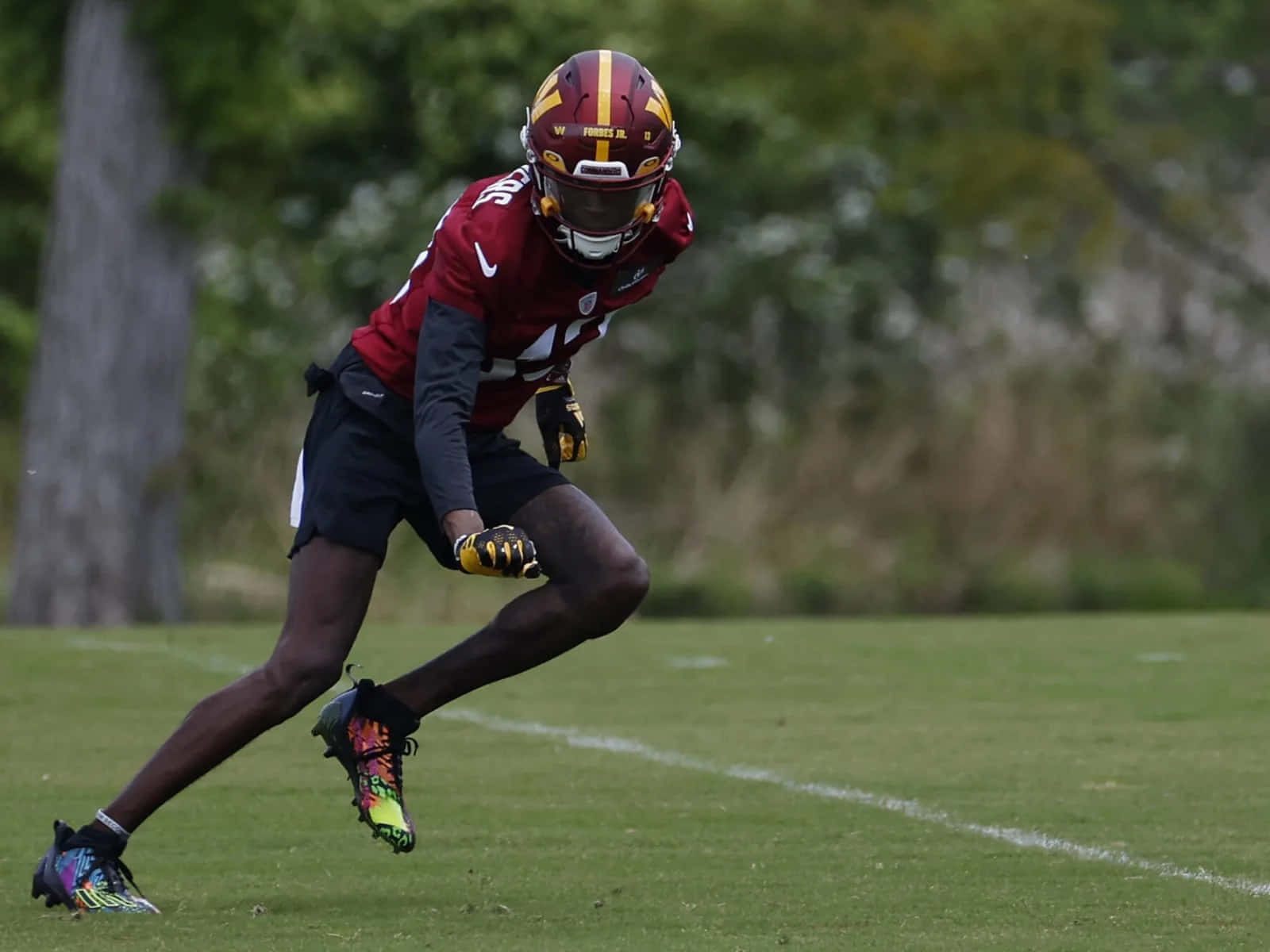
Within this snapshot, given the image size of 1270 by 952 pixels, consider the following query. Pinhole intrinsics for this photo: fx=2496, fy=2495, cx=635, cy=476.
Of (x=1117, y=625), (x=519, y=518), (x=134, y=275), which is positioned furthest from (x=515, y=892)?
(x=134, y=275)

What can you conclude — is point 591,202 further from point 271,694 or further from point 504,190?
point 271,694

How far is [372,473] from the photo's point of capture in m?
6.50

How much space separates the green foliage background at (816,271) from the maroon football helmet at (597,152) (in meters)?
14.7

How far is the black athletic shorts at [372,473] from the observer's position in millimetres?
6422

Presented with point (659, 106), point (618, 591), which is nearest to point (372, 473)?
point (618, 591)

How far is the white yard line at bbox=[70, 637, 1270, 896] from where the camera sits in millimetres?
6648

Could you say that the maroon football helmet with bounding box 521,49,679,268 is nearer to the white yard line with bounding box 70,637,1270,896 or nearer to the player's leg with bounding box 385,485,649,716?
the player's leg with bounding box 385,485,649,716

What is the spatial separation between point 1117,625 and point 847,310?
41.7 feet

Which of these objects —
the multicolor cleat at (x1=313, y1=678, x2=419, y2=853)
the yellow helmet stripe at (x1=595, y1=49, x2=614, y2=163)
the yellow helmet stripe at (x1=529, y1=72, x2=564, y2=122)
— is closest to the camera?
the yellow helmet stripe at (x1=595, y1=49, x2=614, y2=163)

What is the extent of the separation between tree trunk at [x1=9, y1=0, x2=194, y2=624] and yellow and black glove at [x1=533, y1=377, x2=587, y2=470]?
46.0 ft

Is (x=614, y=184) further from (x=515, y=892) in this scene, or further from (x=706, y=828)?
(x=706, y=828)

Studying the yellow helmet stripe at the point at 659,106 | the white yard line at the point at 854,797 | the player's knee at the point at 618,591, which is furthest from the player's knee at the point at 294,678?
the white yard line at the point at 854,797

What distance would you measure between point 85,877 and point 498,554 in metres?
1.38

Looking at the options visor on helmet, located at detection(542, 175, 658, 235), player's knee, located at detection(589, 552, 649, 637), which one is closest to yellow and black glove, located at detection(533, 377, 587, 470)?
player's knee, located at detection(589, 552, 649, 637)
